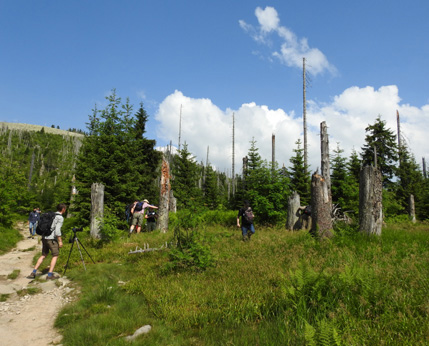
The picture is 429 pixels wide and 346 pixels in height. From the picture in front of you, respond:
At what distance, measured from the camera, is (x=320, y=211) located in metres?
9.26

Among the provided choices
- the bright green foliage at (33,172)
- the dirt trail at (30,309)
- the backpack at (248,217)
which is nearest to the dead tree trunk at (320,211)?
the backpack at (248,217)

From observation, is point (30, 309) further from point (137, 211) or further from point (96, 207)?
point (96, 207)

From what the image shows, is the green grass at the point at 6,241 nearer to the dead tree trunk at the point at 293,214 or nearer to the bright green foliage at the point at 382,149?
the dead tree trunk at the point at 293,214

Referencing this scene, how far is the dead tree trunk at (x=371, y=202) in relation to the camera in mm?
8625

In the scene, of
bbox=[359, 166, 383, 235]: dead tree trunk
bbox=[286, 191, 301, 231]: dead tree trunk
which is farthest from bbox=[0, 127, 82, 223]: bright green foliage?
bbox=[359, 166, 383, 235]: dead tree trunk

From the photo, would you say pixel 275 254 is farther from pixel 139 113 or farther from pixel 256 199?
pixel 139 113

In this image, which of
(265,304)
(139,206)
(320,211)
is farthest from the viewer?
(139,206)

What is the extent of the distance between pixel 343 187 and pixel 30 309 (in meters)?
18.7

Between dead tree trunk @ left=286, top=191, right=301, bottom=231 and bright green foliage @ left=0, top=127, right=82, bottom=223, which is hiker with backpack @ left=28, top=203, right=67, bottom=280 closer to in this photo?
bright green foliage @ left=0, top=127, right=82, bottom=223

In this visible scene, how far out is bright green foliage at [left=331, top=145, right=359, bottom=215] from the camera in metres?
17.7

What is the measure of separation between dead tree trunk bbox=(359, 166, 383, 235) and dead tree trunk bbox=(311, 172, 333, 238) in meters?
1.10

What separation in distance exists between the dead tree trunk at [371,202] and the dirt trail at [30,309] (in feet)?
29.8

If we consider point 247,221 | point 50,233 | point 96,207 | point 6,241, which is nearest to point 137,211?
point 96,207

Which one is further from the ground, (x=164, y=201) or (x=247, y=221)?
(x=164, y=201)
